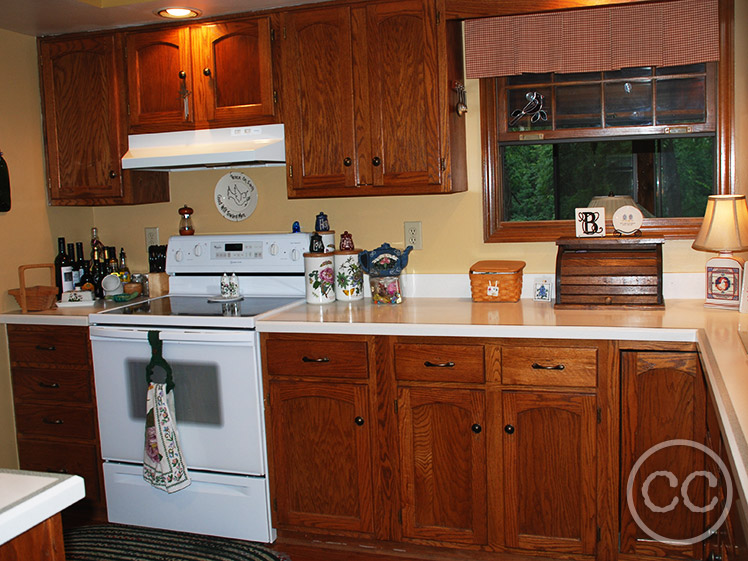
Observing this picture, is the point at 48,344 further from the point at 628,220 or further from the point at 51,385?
the point at 628,220

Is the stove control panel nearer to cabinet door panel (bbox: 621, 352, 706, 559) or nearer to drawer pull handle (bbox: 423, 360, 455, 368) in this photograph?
drawer pull handle (bbox: 423, 360, 455, 368)

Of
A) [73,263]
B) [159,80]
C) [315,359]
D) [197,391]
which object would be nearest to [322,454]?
[315,359]

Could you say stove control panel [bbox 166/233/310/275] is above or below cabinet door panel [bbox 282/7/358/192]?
below

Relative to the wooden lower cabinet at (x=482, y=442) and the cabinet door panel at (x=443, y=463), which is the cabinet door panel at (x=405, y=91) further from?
the cabinet door panel at (x=443, y=463)

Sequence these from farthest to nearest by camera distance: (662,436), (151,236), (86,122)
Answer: (151,236)
(86,122)
(662,436)

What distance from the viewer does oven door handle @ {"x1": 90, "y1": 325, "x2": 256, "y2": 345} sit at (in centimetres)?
268

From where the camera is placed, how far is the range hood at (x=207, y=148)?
9.71 ft

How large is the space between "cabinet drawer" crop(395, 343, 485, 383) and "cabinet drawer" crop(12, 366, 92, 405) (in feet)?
4.55

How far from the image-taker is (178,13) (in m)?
2.99

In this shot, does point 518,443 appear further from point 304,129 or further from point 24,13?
point 24,13

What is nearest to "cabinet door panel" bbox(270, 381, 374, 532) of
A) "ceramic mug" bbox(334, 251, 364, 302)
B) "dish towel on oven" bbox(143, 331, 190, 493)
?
"dish towel on oven" bbox(143, 331, 190, 493)

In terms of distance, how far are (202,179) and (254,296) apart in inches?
26.1

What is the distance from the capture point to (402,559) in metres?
2.67

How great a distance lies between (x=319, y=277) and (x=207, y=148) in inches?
29.1
